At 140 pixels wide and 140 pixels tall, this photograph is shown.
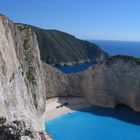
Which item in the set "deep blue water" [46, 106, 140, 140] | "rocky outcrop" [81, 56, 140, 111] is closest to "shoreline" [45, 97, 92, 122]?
"deep blue water" [46, 106, 140, 140]

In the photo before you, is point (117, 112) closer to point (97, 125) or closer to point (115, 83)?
point (115, 83)

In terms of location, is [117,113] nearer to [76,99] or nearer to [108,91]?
[108,91]

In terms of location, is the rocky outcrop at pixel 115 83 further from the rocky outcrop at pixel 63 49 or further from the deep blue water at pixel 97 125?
the rocky outcrop at pixel 63 49

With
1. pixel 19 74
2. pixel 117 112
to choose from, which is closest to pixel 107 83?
pixel 117 112

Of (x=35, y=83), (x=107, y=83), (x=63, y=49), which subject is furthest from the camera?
(x=63, y=49)

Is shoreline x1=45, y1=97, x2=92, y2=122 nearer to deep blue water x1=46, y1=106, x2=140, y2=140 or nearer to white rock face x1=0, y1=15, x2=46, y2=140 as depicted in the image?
deep blue water x1=46, y1=106, x2=140, y2=140

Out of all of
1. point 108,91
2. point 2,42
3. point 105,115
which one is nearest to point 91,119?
point 105,115

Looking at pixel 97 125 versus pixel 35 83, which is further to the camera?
pixel 97 125
